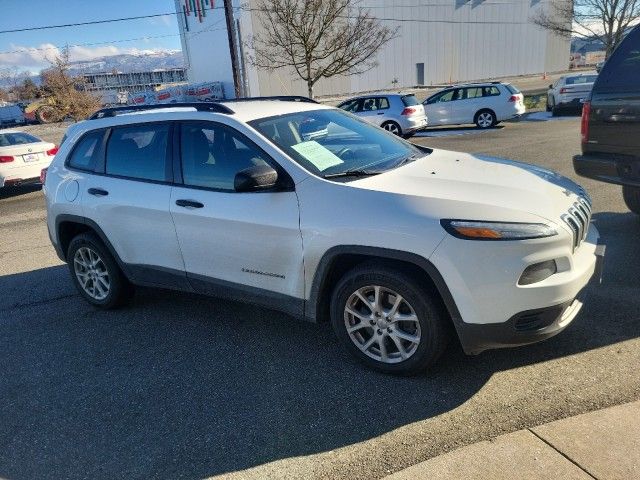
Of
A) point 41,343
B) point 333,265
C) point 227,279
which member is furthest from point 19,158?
point 333,265

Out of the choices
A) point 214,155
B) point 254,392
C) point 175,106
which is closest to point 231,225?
point 214,155

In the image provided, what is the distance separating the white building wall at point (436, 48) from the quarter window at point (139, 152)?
45725 millimetres

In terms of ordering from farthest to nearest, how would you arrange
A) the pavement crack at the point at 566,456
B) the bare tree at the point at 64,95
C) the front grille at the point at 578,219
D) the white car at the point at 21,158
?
the bare tree at the point at 64,95 < the white car at the point at 21,158 < the front grille at the point at 578,219 < the pavement crack at the point at 566,456

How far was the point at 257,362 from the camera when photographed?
364cm

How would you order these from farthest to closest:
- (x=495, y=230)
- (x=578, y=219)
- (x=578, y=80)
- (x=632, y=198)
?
(x=578, y=80), (x=632, y=198), (x=578, y=219), (x=495, y=230)

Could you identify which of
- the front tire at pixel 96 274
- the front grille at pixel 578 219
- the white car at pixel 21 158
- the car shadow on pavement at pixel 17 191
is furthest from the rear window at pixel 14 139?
the front grille at pixel 578 219

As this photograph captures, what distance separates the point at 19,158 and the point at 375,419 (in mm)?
10997

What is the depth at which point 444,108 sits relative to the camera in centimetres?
1864

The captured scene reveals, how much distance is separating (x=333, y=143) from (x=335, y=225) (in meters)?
0.96

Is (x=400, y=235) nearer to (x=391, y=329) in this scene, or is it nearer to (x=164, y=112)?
(x=391, y=329)

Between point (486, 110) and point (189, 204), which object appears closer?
point (189, 204)

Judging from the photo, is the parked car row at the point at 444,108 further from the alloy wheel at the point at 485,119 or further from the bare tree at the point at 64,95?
the bare tree at the point at 64,95

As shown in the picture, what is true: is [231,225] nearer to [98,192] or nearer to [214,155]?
[214,155]

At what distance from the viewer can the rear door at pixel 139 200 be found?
13.2ft
